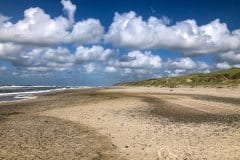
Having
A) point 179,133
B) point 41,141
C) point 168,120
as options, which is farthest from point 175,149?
point 168,120

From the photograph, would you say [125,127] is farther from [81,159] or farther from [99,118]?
[81,159]

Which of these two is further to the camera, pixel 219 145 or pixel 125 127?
pixel 125 127

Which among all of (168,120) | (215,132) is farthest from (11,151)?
(168,120)

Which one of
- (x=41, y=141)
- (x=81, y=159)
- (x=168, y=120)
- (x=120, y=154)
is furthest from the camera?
(x=168, y=120)

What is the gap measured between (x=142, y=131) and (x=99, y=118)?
666cm

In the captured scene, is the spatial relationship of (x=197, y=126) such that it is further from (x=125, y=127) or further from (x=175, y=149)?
(x=175, y=149)

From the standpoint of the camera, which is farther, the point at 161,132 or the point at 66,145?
the point at 161,132

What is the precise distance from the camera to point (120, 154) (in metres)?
15.1

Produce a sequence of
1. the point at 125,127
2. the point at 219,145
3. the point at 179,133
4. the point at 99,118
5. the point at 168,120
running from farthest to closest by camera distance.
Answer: the point at 99,118
the point at 168,120
the point at 125,127
the point at 179,133
the point at 219,145

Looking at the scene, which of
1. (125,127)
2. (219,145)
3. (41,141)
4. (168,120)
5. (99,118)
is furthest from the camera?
(99,118)

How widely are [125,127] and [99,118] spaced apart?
482 cm

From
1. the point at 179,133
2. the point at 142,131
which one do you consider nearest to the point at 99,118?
the point at 142,131

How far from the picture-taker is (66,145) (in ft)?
54.2

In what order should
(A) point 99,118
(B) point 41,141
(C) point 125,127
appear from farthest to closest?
(A) point 99,118
(C) point 125,127
(B) point 41,141
